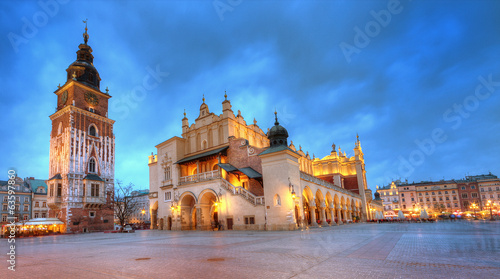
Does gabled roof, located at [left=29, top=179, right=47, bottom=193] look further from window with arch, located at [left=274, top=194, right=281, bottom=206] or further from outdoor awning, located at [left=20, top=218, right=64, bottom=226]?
window with arch, located at [left=274, top=194, right=281, bottom=206]

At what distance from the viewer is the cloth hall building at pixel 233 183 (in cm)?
2992

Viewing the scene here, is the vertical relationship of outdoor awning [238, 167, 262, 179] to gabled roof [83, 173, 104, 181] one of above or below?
below

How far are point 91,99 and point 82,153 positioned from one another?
10.7m

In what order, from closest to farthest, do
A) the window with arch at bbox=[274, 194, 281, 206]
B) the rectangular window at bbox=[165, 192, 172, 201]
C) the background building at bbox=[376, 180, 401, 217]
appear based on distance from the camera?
the window with arch at bbox=[274, 194, 281, 206]
the rectangular window at bbox=[165, 192, 172, 201]
the background building at bbox=[376, 180, 401, 217]

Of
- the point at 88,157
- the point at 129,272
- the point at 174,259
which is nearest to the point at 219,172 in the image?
the point at 174,259

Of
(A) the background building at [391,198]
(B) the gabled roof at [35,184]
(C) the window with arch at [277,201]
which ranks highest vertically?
(B) the gabled roof at [35,184]

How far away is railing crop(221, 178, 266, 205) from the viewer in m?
31.0

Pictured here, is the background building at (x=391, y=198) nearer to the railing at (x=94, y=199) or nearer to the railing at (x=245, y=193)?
the railing at (x=245, y=193)

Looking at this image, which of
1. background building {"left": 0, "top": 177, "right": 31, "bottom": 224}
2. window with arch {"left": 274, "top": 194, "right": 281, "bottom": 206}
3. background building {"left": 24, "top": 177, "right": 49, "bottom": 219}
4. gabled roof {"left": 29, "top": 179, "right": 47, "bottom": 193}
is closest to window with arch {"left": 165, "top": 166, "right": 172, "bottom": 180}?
window with arch {"left": 274, "top": 194, "right": 281, "bottom": 206}

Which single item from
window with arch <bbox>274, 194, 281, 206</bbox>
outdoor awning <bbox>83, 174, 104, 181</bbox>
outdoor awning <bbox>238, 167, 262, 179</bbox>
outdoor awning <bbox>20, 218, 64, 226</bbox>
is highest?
outdoor awning <bbox>83, 174, 104, 181</bbox>

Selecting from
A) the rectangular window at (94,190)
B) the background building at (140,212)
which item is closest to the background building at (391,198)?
the background building at (140,212)

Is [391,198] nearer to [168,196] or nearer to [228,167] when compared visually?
[228,167]

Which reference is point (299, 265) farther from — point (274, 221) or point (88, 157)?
point (88, 157)

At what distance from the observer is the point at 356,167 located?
62.8 meters
